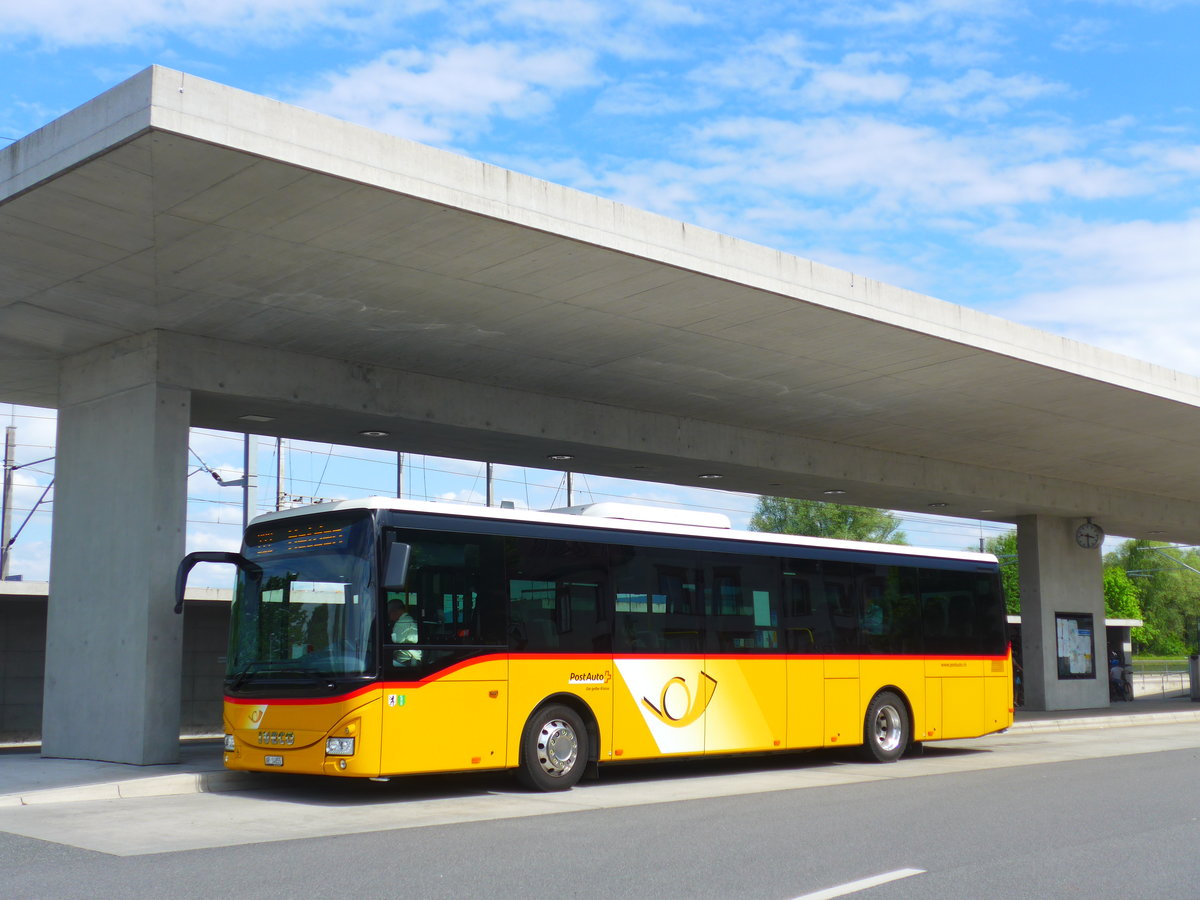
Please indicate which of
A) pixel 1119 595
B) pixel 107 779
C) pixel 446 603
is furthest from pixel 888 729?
pixel 1119 595

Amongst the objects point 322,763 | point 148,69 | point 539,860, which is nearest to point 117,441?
point 322,763

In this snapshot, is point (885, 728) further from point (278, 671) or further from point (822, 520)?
point (822, 520)

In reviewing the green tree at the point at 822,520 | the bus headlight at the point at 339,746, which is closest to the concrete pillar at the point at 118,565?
the bus headlight at the point at 339,746

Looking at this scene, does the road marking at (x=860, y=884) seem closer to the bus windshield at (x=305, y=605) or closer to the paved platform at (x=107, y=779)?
the bus windshield at (x=305, y=605)

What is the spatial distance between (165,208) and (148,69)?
1722mm

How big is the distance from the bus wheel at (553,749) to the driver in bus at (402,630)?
5.41 ft

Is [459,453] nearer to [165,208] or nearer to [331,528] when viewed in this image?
[331,528]

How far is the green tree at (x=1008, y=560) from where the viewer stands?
308 feet

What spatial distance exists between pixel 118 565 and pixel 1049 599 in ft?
69.2

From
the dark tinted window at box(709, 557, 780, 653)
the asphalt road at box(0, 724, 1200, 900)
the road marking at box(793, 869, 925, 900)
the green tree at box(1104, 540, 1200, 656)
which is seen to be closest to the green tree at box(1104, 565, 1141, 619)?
the green tree at box(1104, 540, 1200, 656)

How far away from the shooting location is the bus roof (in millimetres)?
12297

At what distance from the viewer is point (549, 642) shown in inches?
517

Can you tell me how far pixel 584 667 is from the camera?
1338 centimetres

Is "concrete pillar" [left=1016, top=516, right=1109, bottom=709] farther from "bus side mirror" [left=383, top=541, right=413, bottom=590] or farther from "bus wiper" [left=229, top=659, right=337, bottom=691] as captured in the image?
"bus wiper" [left=229, top=659, right=337, bottom=691]
